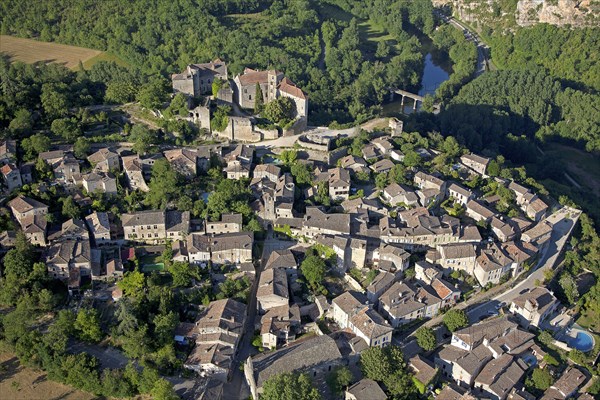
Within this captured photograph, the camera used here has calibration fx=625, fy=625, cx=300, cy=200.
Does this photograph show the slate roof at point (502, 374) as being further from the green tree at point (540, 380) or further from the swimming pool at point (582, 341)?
the swimming pool at point (582, 341)

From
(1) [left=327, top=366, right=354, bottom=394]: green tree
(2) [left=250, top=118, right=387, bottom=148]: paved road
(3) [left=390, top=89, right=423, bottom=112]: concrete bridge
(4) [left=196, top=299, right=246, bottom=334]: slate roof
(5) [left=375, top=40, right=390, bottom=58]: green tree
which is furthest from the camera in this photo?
(5) [left=375, top=40, right=390, bottom=58]: green tree

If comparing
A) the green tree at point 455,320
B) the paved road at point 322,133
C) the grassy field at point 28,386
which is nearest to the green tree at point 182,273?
the grassy field at point 28,386

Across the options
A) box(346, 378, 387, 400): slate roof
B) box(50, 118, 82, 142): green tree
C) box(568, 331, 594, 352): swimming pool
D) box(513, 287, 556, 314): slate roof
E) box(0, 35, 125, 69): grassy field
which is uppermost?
box(50, 118, 82, 142): green tree

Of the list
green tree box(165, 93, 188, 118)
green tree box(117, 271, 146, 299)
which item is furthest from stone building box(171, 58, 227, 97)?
green tree box(117, 271, 146, 299)

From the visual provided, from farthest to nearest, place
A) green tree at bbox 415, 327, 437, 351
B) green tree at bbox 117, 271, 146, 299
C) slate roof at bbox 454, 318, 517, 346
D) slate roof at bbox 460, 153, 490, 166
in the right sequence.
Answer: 1. slate roof at bbox 460, 153, 490, 166
2. green tree at bbox 117, 271, 146, 299
3. slate roof at bbox 454, 318, 517, 346
4. green tree at bbox 415, 327, 437, 351

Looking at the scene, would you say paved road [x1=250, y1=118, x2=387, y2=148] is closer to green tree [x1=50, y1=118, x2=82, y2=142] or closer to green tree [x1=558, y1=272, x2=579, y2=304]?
green tree [x1=50, y1=118, x2=82, y2=142]

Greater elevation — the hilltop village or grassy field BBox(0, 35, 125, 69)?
grassy field BBox(0, 35, 125, 69)

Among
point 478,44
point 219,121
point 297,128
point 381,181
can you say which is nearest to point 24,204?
point 219,121
